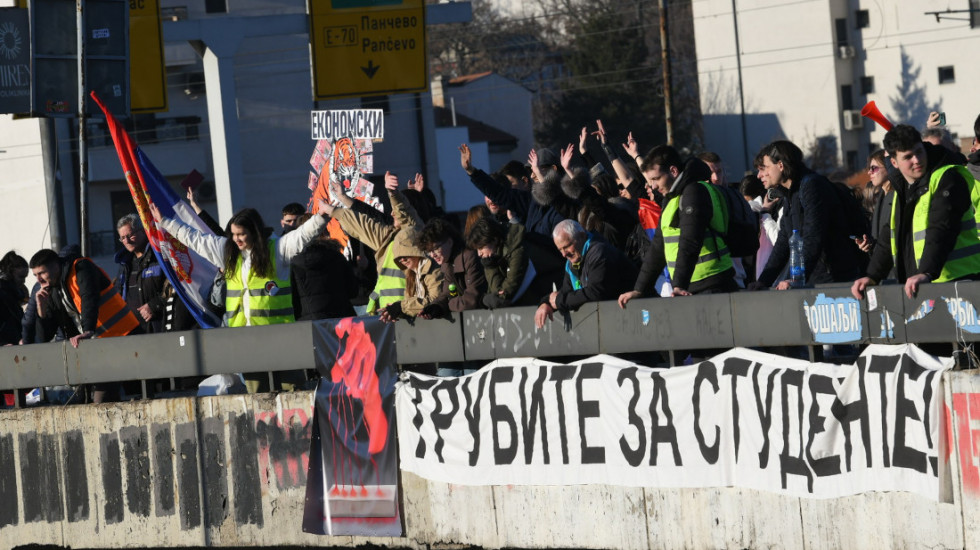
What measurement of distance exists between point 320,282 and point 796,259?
127 inches

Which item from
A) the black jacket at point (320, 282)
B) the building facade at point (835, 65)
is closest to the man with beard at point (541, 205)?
the black jacket at point (320, 282)

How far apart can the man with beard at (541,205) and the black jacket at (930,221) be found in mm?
2354

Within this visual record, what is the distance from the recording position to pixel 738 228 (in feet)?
28.5

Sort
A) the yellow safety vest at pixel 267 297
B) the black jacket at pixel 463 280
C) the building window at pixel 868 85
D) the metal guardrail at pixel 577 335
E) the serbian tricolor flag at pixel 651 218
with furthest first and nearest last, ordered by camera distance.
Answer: the building window at pixel 868 85, the yellow safety vest at pixel 267 297, the serbian tricolor flag at pixel 651 218, the black jacket at pixel 463 280, the metal guardrail at pixel 577 335

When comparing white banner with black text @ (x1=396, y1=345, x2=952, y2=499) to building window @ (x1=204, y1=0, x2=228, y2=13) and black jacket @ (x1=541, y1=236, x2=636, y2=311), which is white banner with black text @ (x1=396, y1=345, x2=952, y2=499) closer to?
black jacket @ (x1=541, y1=236, x2=636, y2=311)

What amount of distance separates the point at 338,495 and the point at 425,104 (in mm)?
39856

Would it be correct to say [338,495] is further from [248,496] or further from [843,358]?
[843,358]

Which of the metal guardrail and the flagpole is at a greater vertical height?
the flagpole

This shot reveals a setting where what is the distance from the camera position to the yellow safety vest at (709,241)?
28.2 feet

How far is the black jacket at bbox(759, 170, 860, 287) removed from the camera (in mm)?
8625

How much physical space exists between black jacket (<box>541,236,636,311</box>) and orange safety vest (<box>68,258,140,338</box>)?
4.10m

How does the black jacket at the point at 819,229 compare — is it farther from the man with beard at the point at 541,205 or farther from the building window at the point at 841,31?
the building window at the point at 841,31

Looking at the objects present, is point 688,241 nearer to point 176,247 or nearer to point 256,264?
point 256,264

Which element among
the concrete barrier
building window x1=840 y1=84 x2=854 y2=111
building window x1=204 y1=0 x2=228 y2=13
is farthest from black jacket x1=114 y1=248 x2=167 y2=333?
building window x1=840 y1=84 x2=854 y2=111
